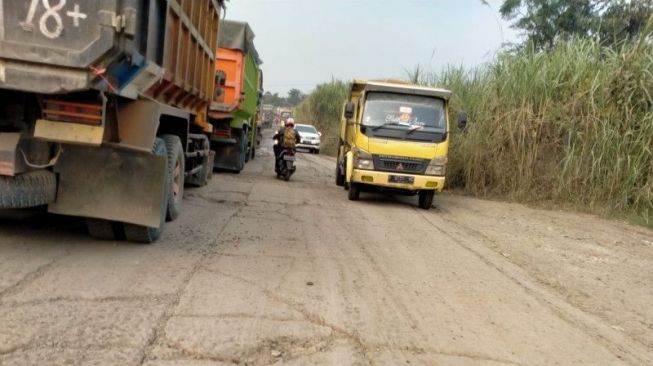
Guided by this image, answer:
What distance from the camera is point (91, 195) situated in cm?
554

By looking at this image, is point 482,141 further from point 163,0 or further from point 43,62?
point 43,62

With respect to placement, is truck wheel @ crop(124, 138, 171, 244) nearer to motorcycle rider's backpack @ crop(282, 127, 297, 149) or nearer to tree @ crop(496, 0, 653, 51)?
motorcycle rider's backpack @ crop(282, 127, 297, 149)

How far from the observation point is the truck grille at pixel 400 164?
445 inches

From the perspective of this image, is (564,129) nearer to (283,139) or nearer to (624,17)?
(283,139)

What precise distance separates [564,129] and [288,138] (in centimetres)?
644

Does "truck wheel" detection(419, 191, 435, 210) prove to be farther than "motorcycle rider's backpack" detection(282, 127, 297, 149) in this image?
No

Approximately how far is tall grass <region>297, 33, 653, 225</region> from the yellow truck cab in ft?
9.08

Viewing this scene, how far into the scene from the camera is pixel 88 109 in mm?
4812

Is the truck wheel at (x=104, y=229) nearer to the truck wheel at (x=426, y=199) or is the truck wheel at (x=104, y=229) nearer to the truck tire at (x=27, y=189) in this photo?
the truck tire at (x=27, y=189)

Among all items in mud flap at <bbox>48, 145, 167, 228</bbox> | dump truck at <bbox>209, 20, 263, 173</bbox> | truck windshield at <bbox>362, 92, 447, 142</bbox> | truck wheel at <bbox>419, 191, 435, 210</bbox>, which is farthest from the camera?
dump truck at <bbox>209, 20, 263, 173</bbox>

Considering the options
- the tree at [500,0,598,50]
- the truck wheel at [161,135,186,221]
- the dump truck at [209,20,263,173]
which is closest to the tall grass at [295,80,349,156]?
the tree at [500,0,598,50]

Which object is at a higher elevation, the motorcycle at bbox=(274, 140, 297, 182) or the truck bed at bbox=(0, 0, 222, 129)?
the truck bed at bbox=(0, 0, 222, 129)

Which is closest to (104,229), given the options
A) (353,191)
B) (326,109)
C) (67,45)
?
(67,45)

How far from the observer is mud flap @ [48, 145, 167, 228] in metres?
5.48
